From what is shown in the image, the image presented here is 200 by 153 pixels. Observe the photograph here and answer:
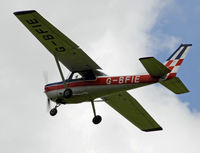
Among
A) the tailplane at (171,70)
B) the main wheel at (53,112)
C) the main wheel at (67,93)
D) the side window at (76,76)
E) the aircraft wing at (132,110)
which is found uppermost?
the tailplane at (171,70)

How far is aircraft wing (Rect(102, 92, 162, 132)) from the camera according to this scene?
27.1 metres

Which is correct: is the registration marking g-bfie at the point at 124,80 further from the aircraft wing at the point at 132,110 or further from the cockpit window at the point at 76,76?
the aircraft wing at the point at 132,110

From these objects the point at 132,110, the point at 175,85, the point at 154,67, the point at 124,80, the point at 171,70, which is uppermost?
the point at 154,67

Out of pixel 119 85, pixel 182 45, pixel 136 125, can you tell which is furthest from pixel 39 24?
pixel 136 125

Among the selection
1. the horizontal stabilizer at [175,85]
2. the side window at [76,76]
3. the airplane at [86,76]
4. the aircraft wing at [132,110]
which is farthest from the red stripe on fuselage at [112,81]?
the aircraft wing at [132,110]

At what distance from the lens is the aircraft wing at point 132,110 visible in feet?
89.0

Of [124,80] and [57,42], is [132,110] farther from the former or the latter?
[57,42]

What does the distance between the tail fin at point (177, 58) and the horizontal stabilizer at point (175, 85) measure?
342 millimetres

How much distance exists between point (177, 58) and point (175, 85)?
1047 millimetres

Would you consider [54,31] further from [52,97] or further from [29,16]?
[52,97]

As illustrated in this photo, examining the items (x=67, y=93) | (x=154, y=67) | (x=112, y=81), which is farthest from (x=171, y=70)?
(x=67, y=93)

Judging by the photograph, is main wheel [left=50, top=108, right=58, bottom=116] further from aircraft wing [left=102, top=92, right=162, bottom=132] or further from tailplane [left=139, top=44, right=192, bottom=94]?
tailplane [left=139, top=44, right=192, bottom=94]

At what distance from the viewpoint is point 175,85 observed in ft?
77.4

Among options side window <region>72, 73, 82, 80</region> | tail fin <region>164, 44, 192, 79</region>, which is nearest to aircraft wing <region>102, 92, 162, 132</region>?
side window <region>72, 73, 82, 80</region>
